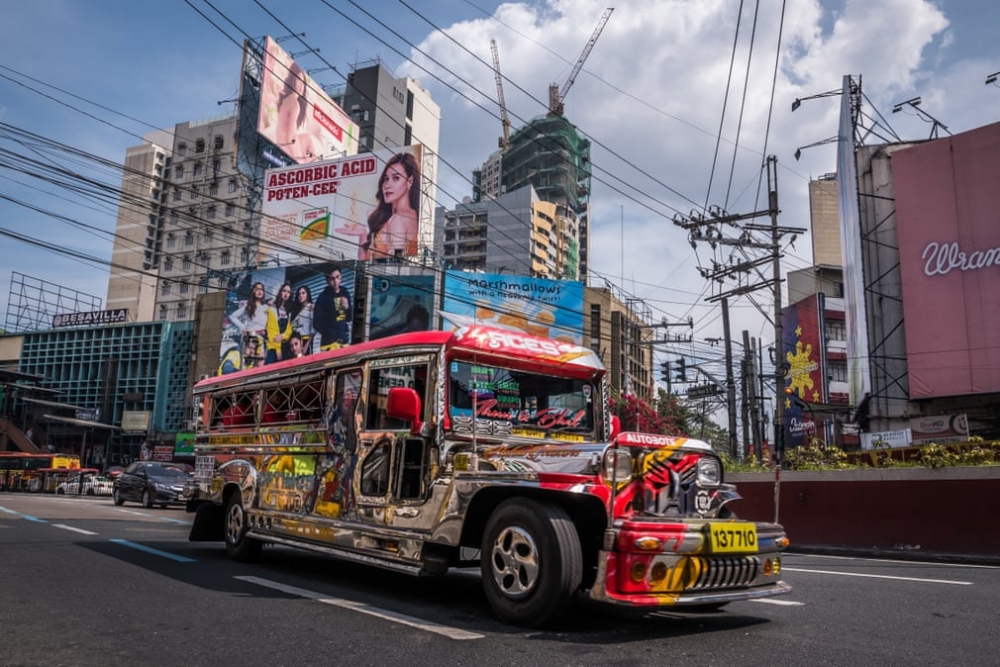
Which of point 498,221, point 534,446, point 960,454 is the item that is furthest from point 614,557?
point 498,221

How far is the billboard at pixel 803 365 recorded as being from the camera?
4641 cm

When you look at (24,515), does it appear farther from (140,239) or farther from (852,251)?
(140,239)

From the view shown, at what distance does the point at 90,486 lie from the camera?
35938 mm

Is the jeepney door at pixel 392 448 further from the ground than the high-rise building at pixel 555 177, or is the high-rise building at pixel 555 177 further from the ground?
the high-rise building at pixel 555 177

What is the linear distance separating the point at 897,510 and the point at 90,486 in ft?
115

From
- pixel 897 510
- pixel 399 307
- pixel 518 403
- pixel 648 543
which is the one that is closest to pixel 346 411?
pixel 518 403

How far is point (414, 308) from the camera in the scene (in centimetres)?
5044

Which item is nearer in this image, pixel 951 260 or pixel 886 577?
pixel 886 577

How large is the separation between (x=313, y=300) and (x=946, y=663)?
1959 inches

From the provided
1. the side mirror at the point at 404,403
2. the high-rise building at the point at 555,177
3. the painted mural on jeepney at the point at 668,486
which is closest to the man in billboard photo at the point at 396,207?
the side mirror at the point at 404,403

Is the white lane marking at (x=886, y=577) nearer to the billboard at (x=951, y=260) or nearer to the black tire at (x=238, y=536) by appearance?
the black tire at (x=238, y=536)

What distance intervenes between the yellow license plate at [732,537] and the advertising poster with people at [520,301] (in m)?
42.9

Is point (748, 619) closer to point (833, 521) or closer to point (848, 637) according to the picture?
point (848, 637)

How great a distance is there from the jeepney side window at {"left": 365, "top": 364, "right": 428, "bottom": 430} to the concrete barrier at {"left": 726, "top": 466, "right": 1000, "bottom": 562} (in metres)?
6.57
